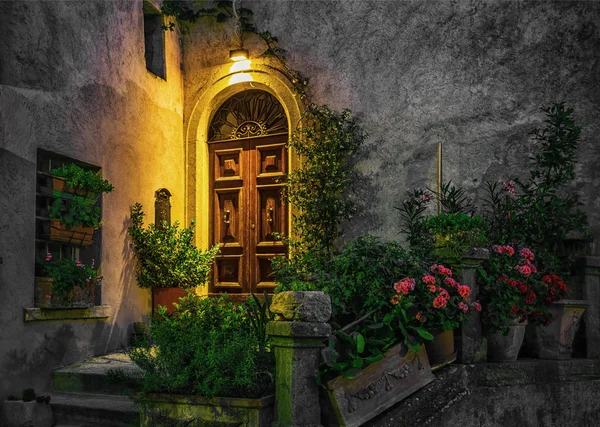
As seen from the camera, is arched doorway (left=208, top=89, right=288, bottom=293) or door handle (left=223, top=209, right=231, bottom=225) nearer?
arched doorway (left=208, top=89, right=288, bottom=293)

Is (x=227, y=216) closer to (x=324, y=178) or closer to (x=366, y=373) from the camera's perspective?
(x=324, y=178)

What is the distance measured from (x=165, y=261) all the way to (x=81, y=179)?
165 centimetres

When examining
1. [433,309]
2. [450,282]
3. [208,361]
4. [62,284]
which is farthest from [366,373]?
[62,284]

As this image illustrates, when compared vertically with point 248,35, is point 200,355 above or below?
below

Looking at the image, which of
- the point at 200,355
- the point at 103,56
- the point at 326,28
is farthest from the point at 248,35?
the point at 200,355

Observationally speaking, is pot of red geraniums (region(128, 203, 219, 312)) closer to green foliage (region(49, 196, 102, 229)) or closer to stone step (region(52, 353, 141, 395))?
green foliage (region(49, 196, 102, 229))

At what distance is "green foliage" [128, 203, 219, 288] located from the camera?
771cm

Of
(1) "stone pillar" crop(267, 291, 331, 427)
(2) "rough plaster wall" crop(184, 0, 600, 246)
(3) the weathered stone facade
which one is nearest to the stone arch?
(3) the weathered stone facade

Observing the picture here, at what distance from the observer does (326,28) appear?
8.44m

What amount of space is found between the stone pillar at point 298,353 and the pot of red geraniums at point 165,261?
381 centimetres

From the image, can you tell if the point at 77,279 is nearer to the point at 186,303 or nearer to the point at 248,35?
the point at 186,303

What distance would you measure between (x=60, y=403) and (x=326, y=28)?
5191 millimetres

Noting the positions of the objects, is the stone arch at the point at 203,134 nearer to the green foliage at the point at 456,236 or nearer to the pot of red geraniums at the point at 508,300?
the green foliage at the point at 456,236

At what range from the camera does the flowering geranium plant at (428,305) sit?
4.75 meters
